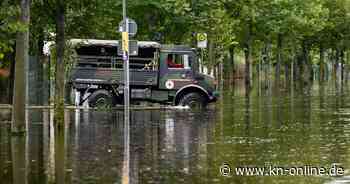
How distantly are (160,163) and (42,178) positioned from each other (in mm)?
2599

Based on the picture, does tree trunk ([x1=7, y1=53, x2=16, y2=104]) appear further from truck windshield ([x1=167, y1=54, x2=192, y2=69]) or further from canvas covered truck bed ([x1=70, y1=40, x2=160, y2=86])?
truck windshield ([x1=167, y1=54, x2=192, y2=69])

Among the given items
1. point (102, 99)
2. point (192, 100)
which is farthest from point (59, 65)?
point (192, 100)

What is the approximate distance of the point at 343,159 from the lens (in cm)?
1422

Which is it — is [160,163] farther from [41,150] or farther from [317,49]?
[317,49]

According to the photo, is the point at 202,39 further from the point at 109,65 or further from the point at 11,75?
the point at 11,75

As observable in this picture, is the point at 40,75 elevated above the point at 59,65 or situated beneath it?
elevated above

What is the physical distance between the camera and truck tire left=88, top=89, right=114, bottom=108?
34.0 m

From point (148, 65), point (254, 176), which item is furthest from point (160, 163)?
point (148, 65)

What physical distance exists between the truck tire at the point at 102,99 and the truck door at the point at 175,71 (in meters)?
2.31

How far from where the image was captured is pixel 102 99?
34.0 m

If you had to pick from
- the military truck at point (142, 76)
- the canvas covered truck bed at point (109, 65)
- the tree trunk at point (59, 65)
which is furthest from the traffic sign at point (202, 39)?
the tree trunk at point (59, 65)

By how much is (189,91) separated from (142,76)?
89.5 inches

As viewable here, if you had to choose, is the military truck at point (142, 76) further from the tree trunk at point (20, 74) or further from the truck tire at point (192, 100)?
the tree trunk at point (20, 74)

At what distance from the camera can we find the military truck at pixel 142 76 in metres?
33.9
